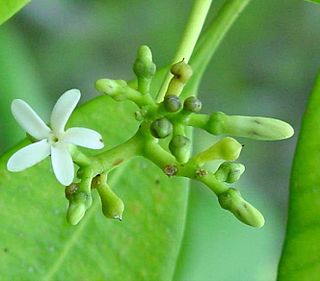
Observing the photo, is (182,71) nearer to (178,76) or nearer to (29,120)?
(178,76)

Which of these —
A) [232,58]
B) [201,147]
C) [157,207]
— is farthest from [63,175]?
[232,58]

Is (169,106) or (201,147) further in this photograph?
(201,147)

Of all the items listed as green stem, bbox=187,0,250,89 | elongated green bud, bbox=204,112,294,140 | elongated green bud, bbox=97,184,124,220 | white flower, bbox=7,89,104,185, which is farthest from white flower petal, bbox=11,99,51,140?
green stem, bbox=187,0,250,89

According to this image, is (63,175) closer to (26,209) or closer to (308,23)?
(26,209)

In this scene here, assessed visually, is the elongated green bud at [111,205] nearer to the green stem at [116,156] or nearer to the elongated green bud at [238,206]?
the green stem at [116,156]

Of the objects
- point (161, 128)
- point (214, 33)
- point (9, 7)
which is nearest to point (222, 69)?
point (214, 33)
